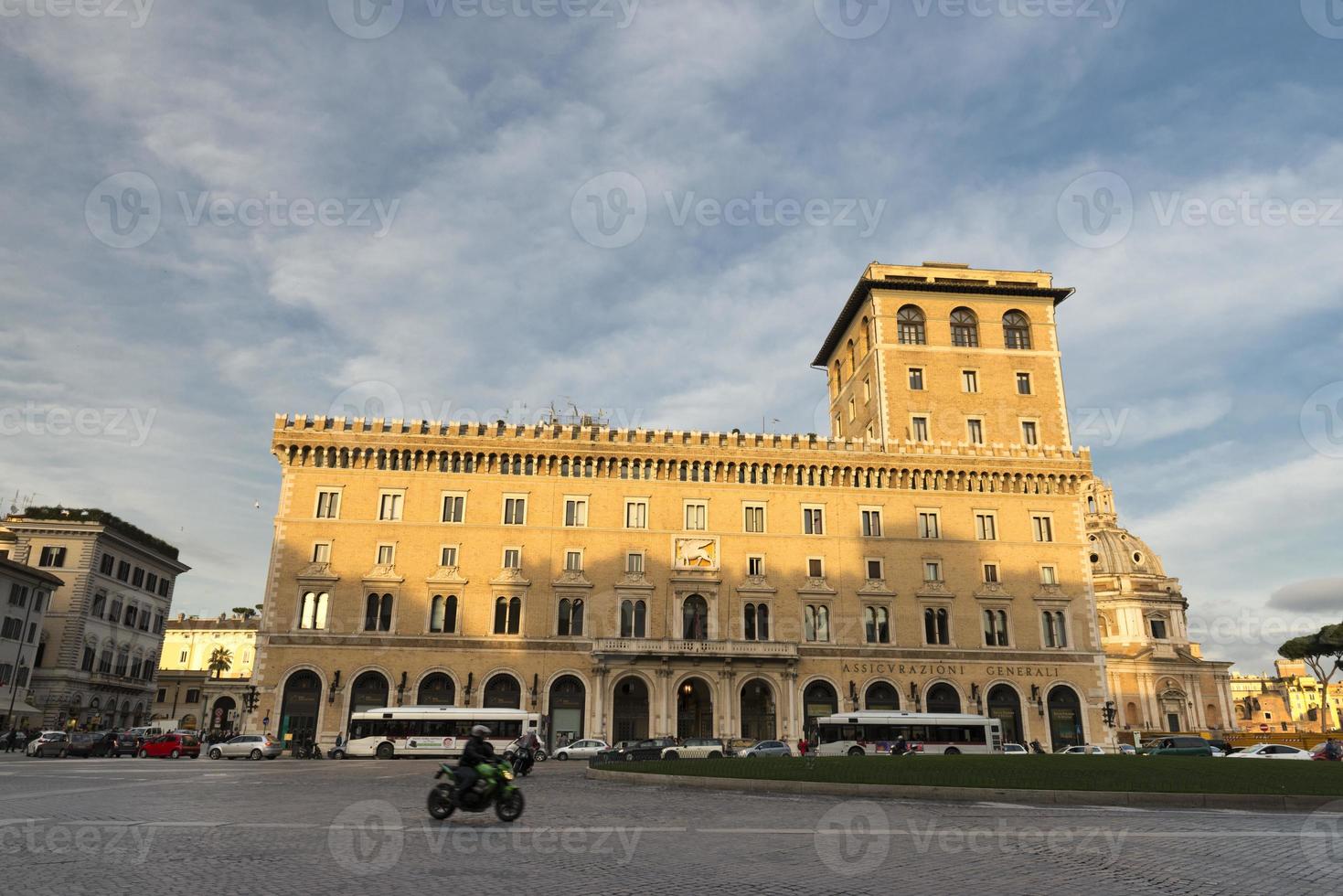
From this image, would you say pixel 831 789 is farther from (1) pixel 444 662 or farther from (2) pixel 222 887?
(1) pixel 444 662

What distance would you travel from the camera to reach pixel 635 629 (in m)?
54.4

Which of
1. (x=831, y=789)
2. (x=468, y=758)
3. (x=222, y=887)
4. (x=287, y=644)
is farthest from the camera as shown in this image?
(x=287, y=644)

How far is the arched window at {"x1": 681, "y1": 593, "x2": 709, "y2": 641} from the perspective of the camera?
5475cm

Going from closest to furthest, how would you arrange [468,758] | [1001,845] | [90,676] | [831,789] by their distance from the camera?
[1001,845]
[468,758]
[831,789]
[90,676]

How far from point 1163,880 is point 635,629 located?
148 ft

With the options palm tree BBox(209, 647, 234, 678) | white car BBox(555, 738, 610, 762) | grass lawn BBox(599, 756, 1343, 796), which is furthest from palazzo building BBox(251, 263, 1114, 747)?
palm tree BBox(209, 647, 234, 678)

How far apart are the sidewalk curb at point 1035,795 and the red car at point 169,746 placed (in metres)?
31.2

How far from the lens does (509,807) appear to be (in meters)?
15.9

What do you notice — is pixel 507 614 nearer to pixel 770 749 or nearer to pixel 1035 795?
pixel 770 749

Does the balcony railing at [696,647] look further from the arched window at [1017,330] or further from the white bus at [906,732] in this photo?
the arched window at [1017,330]

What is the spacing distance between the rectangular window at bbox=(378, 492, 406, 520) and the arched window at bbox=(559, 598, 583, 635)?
1115 cm

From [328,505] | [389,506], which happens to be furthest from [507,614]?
[328,505]

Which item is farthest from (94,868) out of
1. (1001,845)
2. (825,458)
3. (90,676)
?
(90,676)

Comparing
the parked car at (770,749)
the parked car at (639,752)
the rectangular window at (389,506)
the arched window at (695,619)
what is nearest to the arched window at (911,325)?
the arched window at (695,619)
